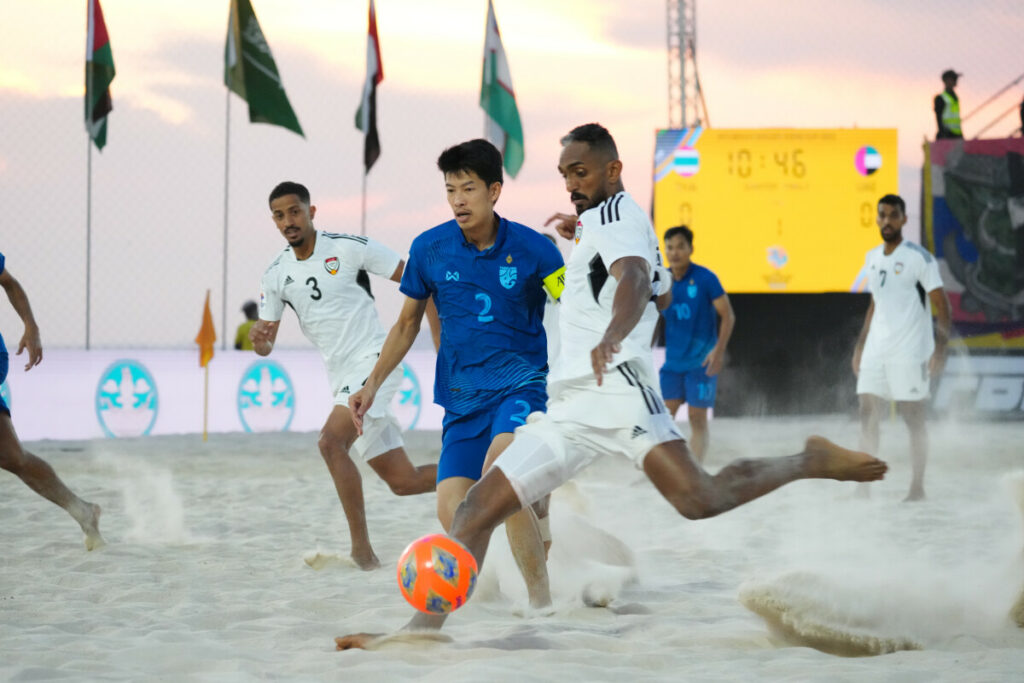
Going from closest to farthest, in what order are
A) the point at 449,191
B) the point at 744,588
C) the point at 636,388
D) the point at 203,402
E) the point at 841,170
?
1. the point at 636,388
2. the point at 744,588
3. the point at 449,191
4. the point at 203,402
5. the point at 841,170

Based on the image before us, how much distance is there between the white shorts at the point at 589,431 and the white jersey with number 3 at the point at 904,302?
448cm

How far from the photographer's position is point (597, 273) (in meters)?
3.46

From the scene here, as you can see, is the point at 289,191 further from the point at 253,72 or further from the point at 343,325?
the point at 253,72

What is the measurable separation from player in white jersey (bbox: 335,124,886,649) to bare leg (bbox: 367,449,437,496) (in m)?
1.70

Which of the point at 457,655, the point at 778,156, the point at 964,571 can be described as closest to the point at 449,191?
the point at 457,655

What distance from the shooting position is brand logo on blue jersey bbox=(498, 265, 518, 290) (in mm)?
3924

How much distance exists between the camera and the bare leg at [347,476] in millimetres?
5164

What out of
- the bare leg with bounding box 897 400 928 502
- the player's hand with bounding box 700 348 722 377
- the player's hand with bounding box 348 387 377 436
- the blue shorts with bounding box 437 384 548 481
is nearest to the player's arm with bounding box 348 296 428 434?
the player's hand with bounding box 348 387 377 436

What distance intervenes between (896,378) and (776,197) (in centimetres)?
1098

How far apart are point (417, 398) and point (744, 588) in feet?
30.7

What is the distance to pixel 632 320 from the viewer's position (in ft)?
10.4

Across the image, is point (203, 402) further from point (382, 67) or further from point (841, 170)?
point (841, 170)

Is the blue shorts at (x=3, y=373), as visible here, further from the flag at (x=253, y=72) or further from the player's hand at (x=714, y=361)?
the flag at (x=253, y=72)

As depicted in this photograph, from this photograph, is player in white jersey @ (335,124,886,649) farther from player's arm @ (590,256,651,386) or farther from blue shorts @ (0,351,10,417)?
blue shorts @ (0,351,10,417)
